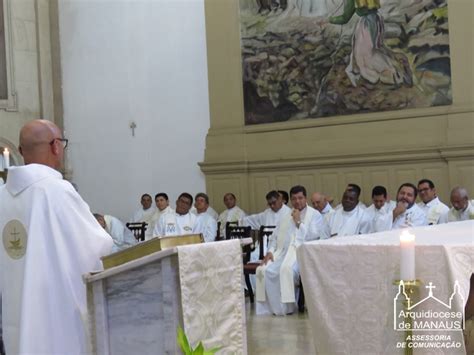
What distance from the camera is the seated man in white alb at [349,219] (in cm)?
895

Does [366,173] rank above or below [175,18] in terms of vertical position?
below

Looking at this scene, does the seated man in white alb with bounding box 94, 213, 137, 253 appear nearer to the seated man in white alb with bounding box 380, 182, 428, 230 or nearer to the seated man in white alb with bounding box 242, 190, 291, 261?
the seated man in white alb with bounding box 242, 190, 291, 261

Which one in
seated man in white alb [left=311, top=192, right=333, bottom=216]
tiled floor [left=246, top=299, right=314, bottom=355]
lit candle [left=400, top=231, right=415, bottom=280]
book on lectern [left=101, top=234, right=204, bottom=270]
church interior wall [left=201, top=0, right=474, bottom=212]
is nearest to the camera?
book on lectern [left=101, top=234, right=204, bottom=270]

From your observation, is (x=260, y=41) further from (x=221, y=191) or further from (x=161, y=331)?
(x=161, y=331)

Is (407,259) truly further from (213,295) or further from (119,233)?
(119,233)

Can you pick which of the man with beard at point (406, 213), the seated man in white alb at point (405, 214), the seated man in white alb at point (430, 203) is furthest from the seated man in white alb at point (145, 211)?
the man with beard at point (406, 213)

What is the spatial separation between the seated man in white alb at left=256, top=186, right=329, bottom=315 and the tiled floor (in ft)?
0.69

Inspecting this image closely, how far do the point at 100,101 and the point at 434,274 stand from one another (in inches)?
462

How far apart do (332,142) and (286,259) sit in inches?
139

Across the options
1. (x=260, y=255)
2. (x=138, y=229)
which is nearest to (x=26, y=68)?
(x=138, y=229)

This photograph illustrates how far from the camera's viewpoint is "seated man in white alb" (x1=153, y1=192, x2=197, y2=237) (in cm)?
1120

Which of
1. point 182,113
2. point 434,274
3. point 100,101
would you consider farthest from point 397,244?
point 100,101

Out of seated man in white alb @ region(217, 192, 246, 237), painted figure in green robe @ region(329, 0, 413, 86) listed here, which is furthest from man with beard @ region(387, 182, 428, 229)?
seated man in white alb @ region(217, 192, 246, 237)

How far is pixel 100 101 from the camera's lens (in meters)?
14.4
